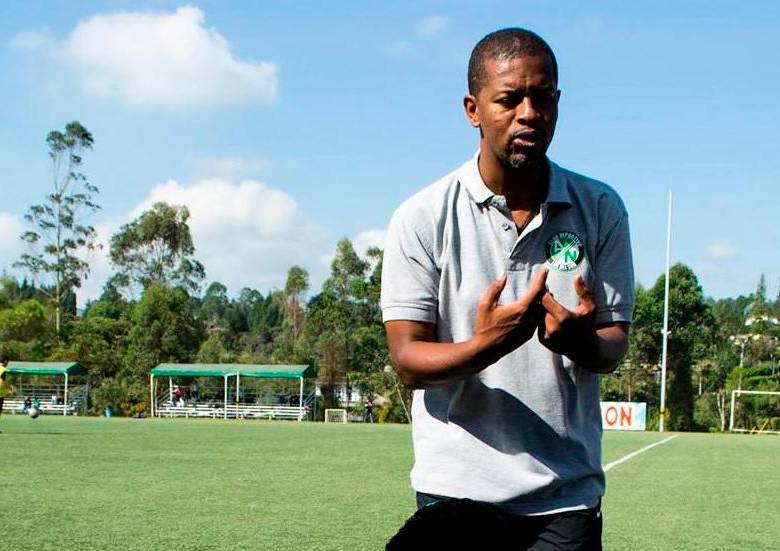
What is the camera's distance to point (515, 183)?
2635mm

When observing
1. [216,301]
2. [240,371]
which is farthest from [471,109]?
[216,301]

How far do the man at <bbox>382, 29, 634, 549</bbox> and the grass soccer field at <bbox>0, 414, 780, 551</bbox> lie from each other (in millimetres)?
4594

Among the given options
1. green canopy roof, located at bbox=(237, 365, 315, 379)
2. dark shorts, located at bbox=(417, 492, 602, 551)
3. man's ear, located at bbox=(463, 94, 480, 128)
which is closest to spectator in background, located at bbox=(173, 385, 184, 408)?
green canopy roof, located at bbox=(237, 365, 315, 379)

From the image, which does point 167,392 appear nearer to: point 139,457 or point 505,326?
point 139,457

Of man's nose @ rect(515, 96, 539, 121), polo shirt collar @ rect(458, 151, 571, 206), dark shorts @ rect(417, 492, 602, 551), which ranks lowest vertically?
dark shorts @ rect(417, 492, 602, 551)

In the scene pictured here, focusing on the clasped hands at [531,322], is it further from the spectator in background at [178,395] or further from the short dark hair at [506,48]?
the spectator in background at [178,395]

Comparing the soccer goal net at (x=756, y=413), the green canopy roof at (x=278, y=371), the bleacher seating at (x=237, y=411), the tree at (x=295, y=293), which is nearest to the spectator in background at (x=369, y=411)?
the bleacher seating at (x=237, y=411)

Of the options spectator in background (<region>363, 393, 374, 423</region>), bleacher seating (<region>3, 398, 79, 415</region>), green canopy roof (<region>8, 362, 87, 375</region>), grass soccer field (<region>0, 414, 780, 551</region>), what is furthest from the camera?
spectator in background (<region>363, 393, 374, 423</region>)

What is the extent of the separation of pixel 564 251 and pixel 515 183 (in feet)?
0.70

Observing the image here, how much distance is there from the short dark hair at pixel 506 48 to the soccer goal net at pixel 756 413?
52.2m

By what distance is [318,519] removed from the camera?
836 centimetres

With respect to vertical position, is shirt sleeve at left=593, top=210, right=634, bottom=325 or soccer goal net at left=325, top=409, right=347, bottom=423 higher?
shirt sleeve at left=593, top=210, right=634, bottom=325

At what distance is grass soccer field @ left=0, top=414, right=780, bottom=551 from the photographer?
7.37 metres

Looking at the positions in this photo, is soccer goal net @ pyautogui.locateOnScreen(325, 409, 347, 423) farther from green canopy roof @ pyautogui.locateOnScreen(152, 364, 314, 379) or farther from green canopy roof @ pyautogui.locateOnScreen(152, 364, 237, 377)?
green canopy roof @ pyautogui.locateOnScreen(152, 364, 237, 377)
